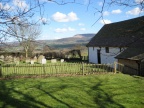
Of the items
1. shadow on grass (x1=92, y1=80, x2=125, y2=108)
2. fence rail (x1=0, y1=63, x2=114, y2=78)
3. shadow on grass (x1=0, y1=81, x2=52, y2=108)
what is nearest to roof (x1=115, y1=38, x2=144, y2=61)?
fence rail (x1=0, y1=63, x2=114, y2=78)

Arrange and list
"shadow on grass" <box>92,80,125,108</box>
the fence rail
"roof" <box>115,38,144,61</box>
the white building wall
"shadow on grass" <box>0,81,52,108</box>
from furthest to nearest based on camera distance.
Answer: the white building wall < "roof" <box>115,38,144,61</box> < the fence rail < "shadow on grass" <box>92,80,125,108</box> < "shadow on grass" <box>0,81,52,108</box>

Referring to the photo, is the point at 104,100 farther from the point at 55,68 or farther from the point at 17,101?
the point at 55,68

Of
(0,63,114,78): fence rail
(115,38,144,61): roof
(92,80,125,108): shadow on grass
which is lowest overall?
(92,80,125,108): shadow on grass

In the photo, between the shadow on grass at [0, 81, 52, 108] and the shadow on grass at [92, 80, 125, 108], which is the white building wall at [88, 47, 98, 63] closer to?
the shadow on grass at [92, 80, 125, 108]

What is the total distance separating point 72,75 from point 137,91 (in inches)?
300

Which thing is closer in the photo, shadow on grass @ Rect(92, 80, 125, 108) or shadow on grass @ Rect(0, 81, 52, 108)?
shadow on grass @ Rect(0, 81, 52, 108)

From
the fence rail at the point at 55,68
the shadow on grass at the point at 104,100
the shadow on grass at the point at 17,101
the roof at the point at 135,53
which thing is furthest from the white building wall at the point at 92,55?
the shadow on grass at the point at 17,101

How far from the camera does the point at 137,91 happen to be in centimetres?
1381

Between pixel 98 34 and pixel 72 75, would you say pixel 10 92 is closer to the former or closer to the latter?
pixel 72 75

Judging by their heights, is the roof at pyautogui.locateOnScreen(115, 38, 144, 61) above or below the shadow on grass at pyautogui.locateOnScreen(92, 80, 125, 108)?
above

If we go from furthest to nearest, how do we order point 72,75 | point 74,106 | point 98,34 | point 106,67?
1. point 98,34
2. point 106,67
3. point 72,75
4. point 74,106

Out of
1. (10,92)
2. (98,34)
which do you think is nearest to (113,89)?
(10,92)

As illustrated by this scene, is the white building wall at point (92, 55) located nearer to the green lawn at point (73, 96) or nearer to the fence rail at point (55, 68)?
the fence rail at point (55, 68)

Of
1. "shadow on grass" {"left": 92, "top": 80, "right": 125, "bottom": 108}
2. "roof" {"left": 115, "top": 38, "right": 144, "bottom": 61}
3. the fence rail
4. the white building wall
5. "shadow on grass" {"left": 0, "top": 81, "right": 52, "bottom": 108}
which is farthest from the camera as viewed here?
the white building wall
